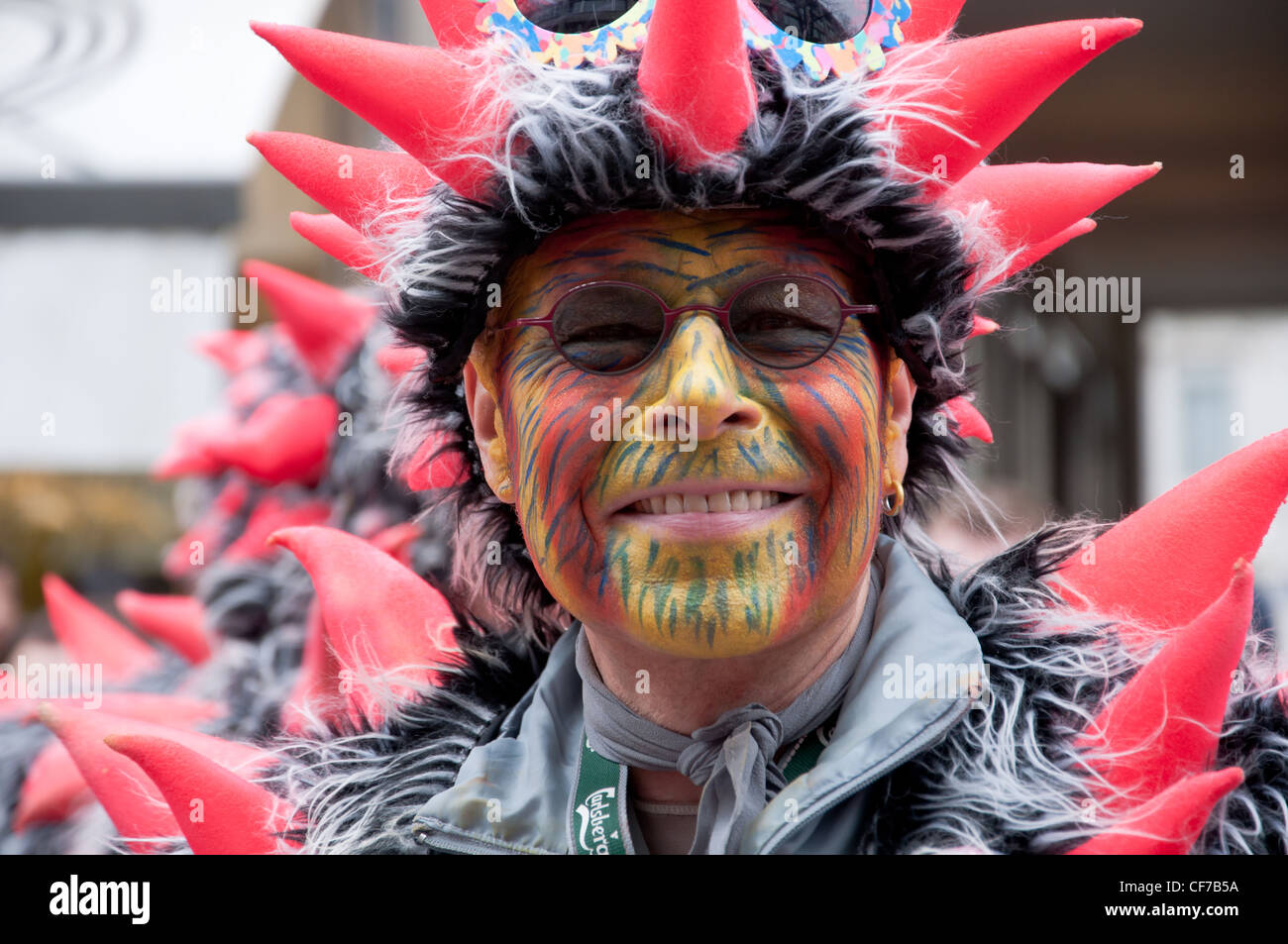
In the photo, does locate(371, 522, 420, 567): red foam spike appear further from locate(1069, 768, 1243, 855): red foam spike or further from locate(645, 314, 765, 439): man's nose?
locate(1069, 768, 1243, 855): red foam spike

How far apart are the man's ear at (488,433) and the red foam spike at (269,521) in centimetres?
125

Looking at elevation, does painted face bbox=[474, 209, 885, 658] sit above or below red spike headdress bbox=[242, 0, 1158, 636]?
below

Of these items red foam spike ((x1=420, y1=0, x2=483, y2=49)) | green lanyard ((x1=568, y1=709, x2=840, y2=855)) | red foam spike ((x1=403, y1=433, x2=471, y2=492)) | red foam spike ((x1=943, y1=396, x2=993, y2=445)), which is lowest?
green lanyard ((x1=568, y1=709, x2=840, y2=855))

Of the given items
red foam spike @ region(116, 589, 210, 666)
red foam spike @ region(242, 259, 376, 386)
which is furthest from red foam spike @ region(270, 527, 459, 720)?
red foam spike @ region(116, 589, 210, 666)

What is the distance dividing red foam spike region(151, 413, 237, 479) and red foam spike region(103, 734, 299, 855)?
1.50 metres

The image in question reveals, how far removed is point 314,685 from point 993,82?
163cm

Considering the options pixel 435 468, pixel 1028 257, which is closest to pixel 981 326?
pixel 1028 257

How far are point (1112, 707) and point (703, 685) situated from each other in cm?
48

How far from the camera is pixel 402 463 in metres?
2.03

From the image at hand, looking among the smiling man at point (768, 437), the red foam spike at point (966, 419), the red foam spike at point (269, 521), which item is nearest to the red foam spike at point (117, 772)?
the smiling man at point (768, 437)

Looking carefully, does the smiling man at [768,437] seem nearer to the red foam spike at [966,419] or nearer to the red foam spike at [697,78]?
the red foam spike at [697,78]

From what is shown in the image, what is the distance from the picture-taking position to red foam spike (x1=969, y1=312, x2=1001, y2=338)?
1738 millimetres
